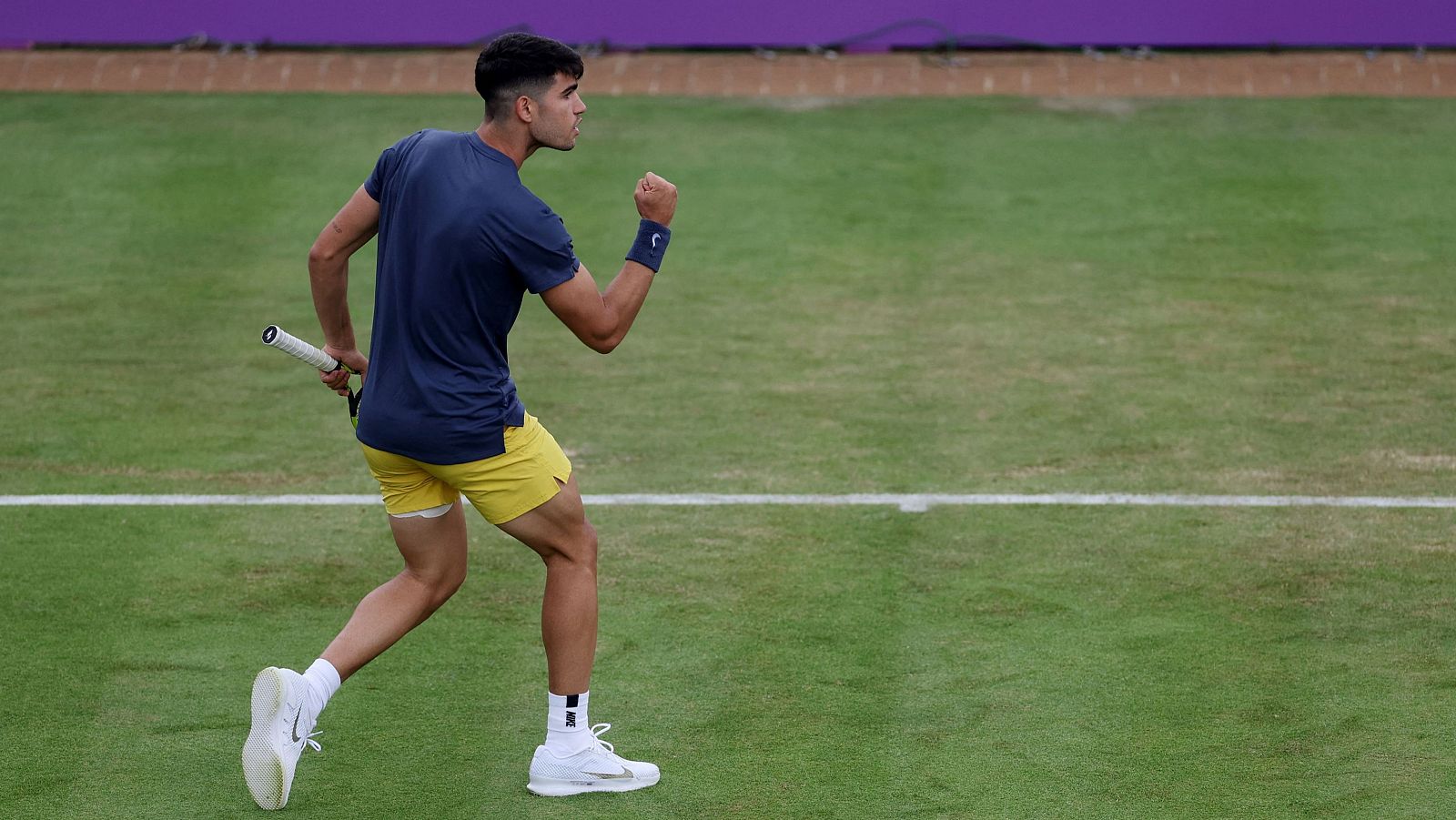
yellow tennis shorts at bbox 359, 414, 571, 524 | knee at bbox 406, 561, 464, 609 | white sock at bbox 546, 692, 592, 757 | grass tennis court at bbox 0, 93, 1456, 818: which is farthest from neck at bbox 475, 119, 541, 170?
grass tennis court at bbox 0, 93, 1456, 818

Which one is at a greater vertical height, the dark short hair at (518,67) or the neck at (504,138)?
the dark short hair at (518,67)

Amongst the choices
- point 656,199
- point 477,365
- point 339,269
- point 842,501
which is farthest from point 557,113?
point 842,501

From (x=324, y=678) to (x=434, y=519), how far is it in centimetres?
52

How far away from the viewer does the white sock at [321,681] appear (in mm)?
4590

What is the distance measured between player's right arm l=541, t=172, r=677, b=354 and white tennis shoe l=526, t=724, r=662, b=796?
111 cm

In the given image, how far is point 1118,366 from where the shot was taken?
8.74m

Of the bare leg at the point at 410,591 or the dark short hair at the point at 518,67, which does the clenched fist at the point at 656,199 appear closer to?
the dark short hair at the point at 518,67

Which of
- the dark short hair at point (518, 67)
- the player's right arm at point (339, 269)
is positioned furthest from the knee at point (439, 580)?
the dark short hair at point (518, 67)

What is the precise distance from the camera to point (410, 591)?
480cm

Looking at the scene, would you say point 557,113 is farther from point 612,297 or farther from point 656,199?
point 612,297

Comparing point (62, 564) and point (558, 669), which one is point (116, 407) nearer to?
point (62, 564)

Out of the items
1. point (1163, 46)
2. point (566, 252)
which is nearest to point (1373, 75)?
point (1163, 46)

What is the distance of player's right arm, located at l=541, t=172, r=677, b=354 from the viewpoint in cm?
444

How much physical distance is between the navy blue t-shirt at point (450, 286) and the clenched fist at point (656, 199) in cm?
25
